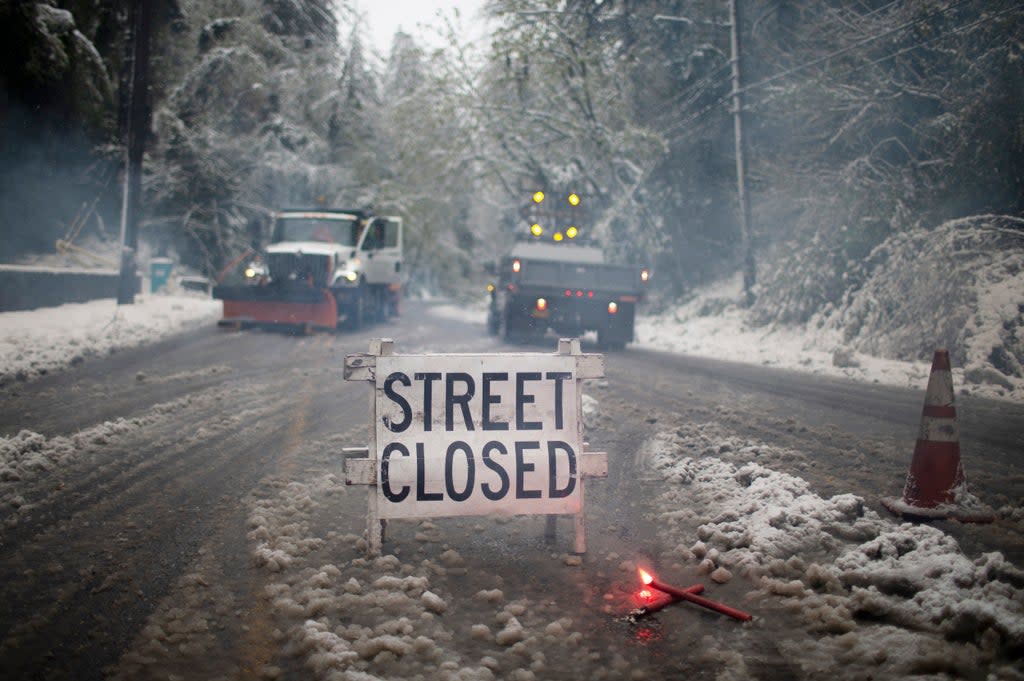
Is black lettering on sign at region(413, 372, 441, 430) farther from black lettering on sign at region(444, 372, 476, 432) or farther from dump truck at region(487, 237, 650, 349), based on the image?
dump truck at region(487, 237, 650, 349)

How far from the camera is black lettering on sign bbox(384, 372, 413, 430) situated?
150 inches

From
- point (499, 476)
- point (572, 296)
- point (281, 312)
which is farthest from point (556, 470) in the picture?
point (281, 312)

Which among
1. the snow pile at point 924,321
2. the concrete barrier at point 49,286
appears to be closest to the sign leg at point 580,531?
→ the snow pile at point 924,321

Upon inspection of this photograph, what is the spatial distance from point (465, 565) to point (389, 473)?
620 millimetres

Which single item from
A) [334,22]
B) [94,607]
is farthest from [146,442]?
[334,22]

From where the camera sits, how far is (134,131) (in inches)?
682

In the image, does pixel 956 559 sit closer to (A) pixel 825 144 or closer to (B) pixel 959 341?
(B) pixel 959 341

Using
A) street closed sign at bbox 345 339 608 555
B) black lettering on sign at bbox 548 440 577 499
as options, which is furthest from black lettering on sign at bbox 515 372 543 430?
black lettering on sign at bbox 548 440 577 499

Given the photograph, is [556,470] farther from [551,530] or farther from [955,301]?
[955,301]

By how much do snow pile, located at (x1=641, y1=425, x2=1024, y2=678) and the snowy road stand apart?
0.5 inches

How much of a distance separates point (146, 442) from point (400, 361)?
3453mm

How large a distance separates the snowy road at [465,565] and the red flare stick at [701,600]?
2.1 inches

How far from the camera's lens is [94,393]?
8.06 metres

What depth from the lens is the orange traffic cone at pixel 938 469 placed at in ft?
14.3
